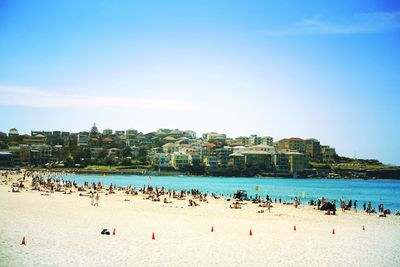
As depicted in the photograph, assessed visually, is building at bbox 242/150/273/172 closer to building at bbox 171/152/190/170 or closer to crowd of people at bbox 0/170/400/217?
building at bbox 171/152/190/170

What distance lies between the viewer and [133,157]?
166000 mm

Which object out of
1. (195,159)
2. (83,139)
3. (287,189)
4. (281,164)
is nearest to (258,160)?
(281,164)

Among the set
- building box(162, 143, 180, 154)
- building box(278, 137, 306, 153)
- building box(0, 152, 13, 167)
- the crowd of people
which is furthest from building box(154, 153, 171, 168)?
the crowd of people

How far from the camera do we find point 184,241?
2016cm

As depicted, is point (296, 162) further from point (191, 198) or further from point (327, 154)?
point (191, 198)

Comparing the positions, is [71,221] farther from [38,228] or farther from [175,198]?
[175,198]

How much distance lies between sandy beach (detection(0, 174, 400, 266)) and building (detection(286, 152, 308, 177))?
130398 mm

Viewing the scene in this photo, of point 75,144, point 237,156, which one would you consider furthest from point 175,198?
point 75,144

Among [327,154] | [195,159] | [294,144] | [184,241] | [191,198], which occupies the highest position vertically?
[294,144]

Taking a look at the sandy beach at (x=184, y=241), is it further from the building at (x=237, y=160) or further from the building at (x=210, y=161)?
the building at (x=237, y=160)

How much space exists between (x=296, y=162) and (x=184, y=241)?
479 ft

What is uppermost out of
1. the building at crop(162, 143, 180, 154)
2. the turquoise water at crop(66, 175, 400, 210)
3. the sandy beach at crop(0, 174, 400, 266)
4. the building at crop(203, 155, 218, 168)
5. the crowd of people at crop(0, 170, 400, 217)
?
the building at crop(162, 143, 180, 154)

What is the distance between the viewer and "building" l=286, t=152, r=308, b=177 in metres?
159

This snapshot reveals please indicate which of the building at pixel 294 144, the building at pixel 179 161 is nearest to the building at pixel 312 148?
the building at pixel 294 144
